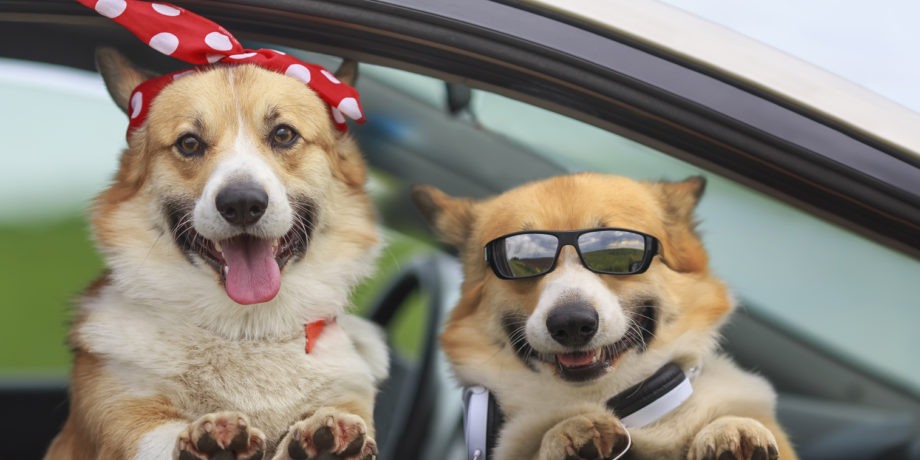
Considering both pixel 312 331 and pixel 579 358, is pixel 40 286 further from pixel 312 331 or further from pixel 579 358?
pixel 579 358

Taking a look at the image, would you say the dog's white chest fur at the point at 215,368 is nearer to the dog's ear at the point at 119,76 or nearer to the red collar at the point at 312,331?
the red collar at the point at 312,331

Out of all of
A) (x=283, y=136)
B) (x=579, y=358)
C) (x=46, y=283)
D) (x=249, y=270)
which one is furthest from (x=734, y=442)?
(x=46, y=283)

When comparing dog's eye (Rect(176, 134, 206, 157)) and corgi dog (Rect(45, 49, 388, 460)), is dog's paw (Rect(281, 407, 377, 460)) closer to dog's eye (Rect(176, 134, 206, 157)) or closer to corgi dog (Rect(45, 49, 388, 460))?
corgi dog (Rect(45, 49, 388, 460))

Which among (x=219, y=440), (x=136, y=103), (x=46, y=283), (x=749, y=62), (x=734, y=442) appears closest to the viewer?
(x=219, y=440)

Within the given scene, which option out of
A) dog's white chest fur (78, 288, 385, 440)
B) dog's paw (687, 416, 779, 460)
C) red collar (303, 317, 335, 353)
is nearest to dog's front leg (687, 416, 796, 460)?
dog's paw (687, 416, 779, 460)

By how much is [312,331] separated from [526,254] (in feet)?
1.91

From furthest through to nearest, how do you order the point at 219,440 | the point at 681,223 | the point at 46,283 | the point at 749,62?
1. the point at 46,283
2. the point at 681,223
3. the point at 749,62
4. the point at 219,440

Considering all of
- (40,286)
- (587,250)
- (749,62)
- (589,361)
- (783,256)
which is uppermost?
(749,62)

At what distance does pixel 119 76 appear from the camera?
81.0 inches

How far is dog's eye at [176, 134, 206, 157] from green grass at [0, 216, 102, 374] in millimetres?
402

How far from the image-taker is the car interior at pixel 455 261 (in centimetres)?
204

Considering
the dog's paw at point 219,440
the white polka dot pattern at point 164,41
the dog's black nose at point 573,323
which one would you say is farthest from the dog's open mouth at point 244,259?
the dog's black nose at point 573,323

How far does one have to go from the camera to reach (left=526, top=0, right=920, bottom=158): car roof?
184 centimetres

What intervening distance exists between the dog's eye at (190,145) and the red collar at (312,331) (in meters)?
0.51
